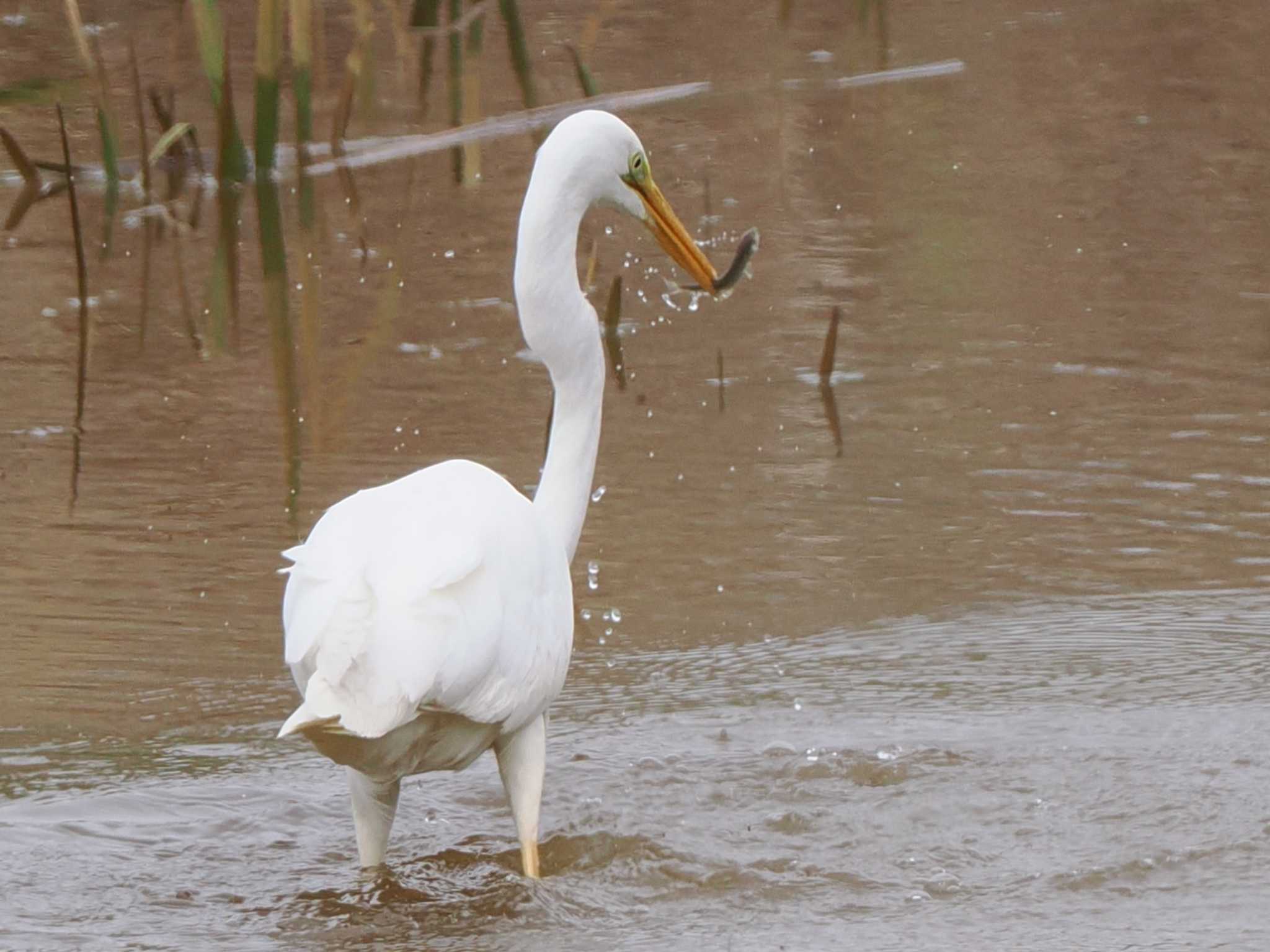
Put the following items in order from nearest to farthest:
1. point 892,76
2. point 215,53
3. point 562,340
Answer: point 562,340
point 215,53
point 892,76

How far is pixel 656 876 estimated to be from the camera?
391 centimetres

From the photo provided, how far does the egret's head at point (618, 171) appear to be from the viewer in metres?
4.31

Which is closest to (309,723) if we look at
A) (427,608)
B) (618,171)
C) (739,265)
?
(427,608)

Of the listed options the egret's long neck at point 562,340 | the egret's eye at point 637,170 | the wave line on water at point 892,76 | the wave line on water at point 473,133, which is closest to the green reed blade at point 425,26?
the wave line on water at point 473,133

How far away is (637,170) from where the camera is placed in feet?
15.0

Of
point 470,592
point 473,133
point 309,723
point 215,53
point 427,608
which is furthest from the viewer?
point 473,133

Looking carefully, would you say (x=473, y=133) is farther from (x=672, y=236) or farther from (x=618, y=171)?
(x=618, y=171)

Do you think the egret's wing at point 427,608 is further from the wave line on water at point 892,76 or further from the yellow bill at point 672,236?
the wave line on water at point 892,76

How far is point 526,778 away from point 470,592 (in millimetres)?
432

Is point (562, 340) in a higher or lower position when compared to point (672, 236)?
lower

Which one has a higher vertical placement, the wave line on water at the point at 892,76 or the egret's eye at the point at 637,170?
the egret's eye at the point at 637,170

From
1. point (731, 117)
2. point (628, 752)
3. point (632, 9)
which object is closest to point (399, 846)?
point (628, 752)

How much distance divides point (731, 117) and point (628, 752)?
22.2 ft

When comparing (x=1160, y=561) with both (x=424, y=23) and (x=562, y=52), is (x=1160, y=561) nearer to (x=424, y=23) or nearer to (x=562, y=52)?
(x=424, y=23)
